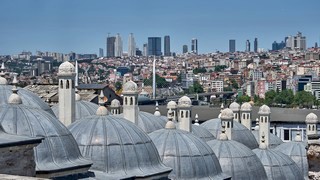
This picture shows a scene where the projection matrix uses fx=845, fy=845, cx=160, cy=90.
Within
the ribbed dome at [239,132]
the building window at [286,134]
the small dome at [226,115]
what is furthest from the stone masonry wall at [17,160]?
the building window at [286,134]

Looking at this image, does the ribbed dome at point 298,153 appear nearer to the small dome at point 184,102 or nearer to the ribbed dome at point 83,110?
the small dome at point 184,102

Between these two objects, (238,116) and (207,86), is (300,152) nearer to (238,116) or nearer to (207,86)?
(238,116)

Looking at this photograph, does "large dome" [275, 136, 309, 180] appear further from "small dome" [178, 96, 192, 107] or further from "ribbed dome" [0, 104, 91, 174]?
"ribbed dome" [0, 104, 91, 174]

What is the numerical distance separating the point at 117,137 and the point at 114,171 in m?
0.60

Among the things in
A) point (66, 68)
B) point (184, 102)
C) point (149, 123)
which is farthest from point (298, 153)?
point (66, 68)

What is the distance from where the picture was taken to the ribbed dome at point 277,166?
20781mm

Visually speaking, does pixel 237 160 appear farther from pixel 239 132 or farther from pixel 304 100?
pixel 304 100

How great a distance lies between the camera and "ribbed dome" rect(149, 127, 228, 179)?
55.1 feet

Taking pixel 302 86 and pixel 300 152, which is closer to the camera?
pixel 300 152

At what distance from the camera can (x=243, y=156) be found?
63.2 feet

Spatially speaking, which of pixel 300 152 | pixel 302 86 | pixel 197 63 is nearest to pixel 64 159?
pixel 300 152

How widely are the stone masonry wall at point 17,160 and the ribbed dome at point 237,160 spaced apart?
27.5 ft

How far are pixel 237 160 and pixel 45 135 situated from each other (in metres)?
7.11

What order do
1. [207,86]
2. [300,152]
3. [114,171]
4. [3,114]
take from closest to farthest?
1. [3,114]
2. [114,171]
3. [300,152]
4. [207,86]
